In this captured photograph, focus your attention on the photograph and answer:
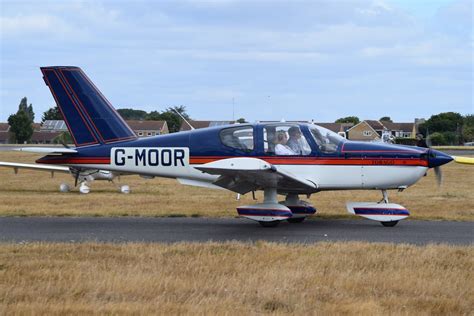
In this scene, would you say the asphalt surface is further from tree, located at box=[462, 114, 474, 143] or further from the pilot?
tree, located at box=[462, 114, 474, 143]

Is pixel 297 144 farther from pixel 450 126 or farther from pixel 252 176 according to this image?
pixel 450 126

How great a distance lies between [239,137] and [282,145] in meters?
0.82

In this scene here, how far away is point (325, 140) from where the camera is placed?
13.8 metres

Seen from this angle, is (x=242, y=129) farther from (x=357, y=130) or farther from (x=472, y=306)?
(x=357, y=130)

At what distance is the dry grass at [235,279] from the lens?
660cm

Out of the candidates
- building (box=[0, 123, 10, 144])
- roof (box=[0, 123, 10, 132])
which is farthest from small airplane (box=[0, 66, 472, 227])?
roof (box=[0, 123, 10, 132])

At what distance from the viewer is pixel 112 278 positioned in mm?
7574

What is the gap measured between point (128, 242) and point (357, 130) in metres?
82.8

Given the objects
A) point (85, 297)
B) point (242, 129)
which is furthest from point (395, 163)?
point (85, 297)

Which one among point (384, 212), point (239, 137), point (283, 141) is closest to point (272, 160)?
point (283, 141)

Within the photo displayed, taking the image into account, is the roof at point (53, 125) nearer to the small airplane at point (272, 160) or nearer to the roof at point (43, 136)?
the roof at point (43, 136)

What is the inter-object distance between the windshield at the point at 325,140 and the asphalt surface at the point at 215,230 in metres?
1.41

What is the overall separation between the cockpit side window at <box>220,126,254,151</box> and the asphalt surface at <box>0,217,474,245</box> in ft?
4.83

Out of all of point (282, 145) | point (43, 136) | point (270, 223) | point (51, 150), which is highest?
point (282, 145)
